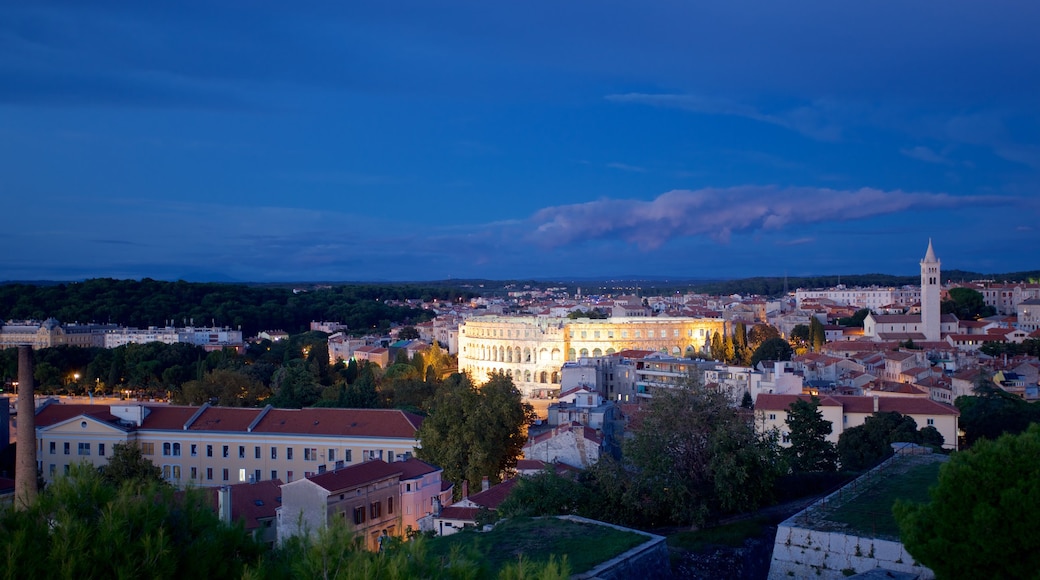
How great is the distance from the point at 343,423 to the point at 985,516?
2028cm

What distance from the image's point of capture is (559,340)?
6425cm

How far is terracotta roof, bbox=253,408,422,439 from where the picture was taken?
84.3ft

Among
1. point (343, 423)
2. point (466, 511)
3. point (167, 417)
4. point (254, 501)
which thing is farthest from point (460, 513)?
point (167, 417)

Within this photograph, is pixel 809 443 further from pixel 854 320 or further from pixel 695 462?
pixel 854 320

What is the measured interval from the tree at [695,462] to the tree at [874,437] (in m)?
7.80

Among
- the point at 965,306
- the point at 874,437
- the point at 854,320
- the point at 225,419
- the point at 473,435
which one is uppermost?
the point at 965,306

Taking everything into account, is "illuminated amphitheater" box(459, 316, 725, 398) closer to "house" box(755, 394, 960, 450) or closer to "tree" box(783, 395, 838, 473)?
"house" box(755, 394, 960, 450)

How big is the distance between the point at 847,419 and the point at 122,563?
24.6 m

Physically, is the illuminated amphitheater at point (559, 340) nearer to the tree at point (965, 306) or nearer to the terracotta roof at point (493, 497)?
the tree at point (965, 306)

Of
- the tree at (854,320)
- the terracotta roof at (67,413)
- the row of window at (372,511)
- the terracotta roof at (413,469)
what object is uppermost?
the tree at (854,320)

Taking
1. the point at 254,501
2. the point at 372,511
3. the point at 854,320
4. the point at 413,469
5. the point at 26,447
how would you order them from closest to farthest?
the point at 26,447, the point at 372,511, the point at 254,501, the point at 413,469, the point at 854,320

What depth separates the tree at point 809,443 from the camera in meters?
22.0

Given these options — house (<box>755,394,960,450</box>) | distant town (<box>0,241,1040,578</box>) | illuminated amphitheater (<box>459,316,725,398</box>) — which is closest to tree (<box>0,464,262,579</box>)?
distant town (<box>0,241,1040,578</box>)

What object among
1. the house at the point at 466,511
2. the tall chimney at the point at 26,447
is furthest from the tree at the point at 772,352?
the tall chimney at the point at 26,447
